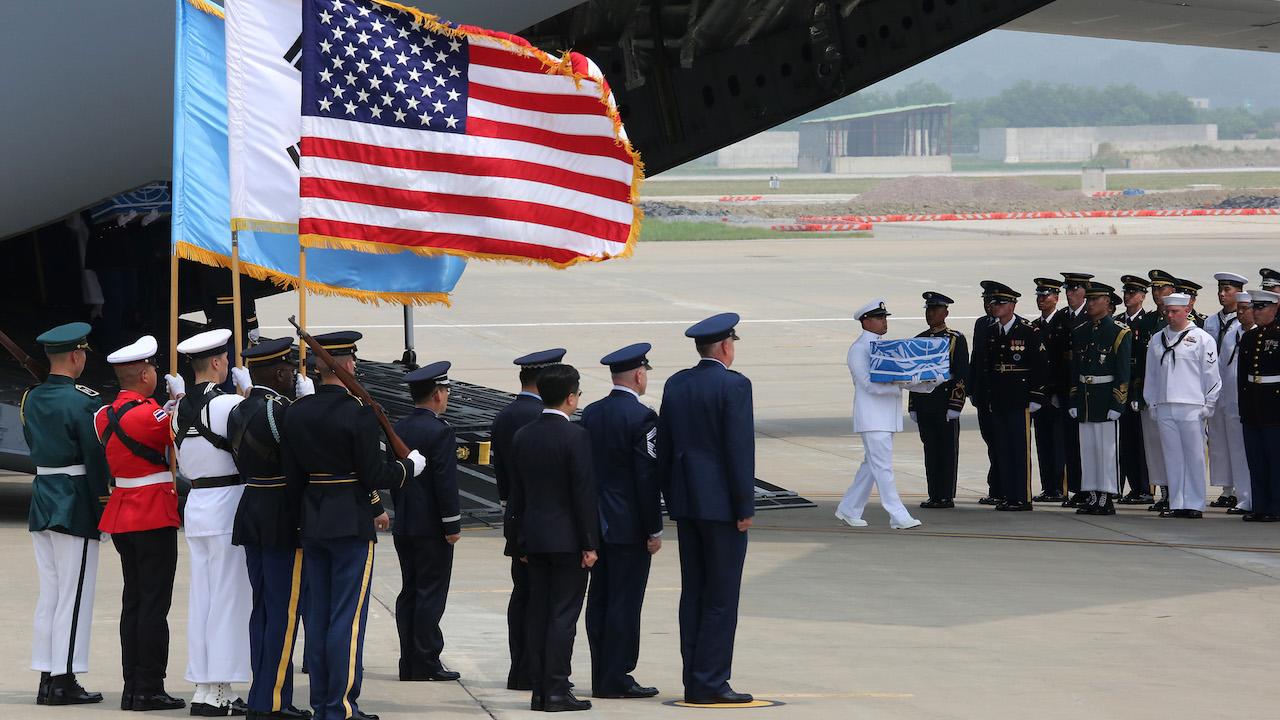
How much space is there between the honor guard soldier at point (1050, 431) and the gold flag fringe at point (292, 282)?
655 centimetres

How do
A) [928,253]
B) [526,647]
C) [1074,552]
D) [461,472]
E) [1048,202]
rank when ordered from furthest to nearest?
[1048,202] → [928,253] → [461,472] → [1074,552] → [526,647]

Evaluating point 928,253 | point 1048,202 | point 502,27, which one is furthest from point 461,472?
point 1048,202

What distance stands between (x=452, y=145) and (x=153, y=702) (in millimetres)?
3083

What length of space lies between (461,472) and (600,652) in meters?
5.77

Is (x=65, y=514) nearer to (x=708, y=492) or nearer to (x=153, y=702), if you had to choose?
(x=153, y=702)

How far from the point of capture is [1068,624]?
28.8ft

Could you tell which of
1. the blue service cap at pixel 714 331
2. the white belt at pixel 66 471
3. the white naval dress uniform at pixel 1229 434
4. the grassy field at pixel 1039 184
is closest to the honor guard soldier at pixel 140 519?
the white belt at pixel 66 471

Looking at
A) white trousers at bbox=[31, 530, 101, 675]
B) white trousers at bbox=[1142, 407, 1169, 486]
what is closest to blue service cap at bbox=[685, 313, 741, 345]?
white trousers at bbox=[31, 530, 101, 675]

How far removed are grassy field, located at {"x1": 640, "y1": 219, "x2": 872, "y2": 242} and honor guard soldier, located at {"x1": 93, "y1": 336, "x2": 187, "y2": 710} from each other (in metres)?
46.0

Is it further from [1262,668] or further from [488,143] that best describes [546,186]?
[1262,668]

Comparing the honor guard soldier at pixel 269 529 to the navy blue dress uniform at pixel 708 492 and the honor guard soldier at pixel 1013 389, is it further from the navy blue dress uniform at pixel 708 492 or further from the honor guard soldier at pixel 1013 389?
the honor guard soldier at pixel 1013 389

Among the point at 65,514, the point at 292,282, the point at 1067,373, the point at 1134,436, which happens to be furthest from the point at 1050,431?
the point at 65,514

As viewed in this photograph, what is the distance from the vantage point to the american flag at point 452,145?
7473 millimetres

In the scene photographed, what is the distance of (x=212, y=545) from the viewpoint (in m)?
7.04
